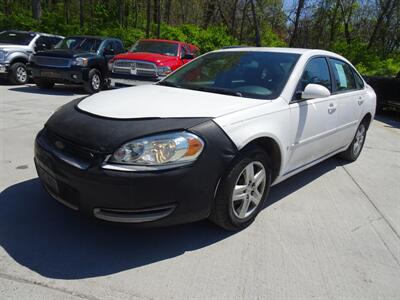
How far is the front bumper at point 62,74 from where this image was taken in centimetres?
990

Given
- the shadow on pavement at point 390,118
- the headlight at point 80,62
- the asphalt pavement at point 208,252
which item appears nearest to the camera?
the asphalt pavement at point 208,252

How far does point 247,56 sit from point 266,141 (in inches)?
48.4

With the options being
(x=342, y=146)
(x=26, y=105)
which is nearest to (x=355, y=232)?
(x=342, y=146)

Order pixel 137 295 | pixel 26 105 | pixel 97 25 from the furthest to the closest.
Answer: pixel 97 25 < pixel 26 105 < pixel 137 295

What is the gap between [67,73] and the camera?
989cm

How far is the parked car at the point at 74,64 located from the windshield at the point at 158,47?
1.05 m

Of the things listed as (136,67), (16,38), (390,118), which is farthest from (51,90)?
(390,118)

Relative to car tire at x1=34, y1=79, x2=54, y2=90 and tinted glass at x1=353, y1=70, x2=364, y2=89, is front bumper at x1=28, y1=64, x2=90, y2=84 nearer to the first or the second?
car tire at x1=34, y1=79, x2=54, y2=90

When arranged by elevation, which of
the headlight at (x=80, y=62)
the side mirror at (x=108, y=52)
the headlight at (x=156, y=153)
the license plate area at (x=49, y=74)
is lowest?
the license plate area at (x=49, y=74)

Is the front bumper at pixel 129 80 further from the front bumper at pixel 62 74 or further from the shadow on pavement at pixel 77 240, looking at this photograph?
the shadow on pavement at pixel 77 240

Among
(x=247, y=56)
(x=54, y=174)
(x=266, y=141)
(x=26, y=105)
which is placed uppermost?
(x=247, y=56)

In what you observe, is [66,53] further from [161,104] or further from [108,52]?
[161,104]

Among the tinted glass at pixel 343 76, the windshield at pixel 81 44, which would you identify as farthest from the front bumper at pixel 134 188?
the windshield at pixel 81 44

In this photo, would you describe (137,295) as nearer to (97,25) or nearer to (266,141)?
(266,141)
